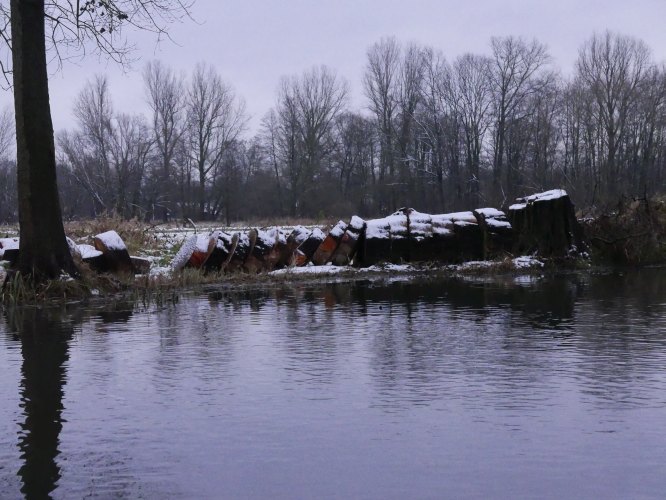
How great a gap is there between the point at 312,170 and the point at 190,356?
6060 cm

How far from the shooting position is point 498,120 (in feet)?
197

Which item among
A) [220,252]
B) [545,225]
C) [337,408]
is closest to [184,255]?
[220,252]

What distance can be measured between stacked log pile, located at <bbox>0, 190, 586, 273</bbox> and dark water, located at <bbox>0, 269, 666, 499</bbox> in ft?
24.2

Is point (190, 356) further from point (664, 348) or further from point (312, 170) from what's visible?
point (312, 170)

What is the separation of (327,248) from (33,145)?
725cm

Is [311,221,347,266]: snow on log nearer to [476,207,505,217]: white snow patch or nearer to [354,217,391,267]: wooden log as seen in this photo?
[354,217,391,267]: wooden log

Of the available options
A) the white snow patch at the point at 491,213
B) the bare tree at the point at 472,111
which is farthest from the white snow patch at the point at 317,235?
the bare tree at the point at 472,111

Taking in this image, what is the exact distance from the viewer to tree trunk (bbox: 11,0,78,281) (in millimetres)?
10906

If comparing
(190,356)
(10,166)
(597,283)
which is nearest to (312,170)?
(10,166)

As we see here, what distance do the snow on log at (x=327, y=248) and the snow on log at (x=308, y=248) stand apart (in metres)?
0.12

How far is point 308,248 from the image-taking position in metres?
16.6

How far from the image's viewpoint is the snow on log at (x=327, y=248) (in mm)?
16531

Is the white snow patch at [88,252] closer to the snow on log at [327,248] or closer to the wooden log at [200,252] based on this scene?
the wooden log at [200,252]

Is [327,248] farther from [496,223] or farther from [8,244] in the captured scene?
[8,244]
